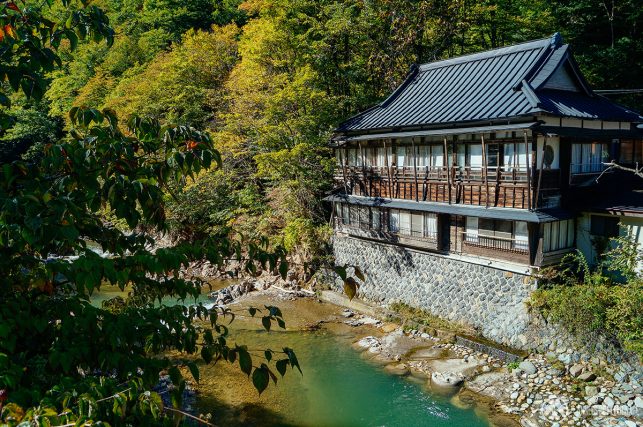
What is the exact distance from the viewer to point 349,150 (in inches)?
928

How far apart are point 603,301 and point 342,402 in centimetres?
806

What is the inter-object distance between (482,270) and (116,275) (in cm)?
1561

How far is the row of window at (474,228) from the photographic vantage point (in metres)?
15.9

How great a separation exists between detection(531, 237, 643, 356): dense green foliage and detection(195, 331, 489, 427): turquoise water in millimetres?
4216

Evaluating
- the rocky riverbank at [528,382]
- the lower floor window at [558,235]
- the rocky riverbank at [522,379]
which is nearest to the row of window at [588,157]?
the lower floor window at [558,235]

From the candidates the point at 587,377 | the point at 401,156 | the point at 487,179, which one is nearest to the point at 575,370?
the point at 587,377

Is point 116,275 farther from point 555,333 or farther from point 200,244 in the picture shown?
point 555,333

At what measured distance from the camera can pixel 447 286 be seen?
18109 millimetres

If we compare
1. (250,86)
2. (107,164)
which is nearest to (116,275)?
(107,164)

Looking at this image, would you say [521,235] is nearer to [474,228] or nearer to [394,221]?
[474,228]

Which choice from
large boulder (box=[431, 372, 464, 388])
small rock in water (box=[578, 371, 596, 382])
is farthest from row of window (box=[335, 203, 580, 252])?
large boulder (box=[431, 372, 464, 388])

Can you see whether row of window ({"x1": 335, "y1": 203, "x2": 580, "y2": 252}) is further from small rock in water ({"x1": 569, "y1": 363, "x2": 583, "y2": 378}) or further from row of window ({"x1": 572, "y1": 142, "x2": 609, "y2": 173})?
small rock in water ({"x1": 569, "y1": 363, "x2": 583, "y2": 378})

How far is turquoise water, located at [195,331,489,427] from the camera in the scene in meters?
12.5

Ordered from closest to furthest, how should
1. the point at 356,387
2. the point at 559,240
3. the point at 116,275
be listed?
the point at 116,275
the point at 356,387
the point at 559,240
